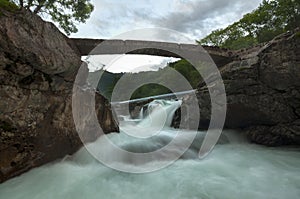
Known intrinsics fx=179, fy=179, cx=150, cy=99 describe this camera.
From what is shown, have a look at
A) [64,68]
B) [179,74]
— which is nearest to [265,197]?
[64,68]

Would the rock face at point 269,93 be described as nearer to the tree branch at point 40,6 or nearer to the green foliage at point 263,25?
the tree branch at point 40,6

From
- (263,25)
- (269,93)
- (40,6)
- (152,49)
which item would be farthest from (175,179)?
(263,25)

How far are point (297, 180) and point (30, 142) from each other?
598 cm

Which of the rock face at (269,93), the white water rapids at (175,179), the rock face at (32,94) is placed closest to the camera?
the white water rapids at (175,179)

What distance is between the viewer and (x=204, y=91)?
820 cm

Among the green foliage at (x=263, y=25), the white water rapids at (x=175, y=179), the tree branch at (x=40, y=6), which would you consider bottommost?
the white water rapids at (x=175, y=179)

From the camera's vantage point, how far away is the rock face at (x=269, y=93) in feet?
19.1

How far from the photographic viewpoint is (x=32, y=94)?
4273 millimetres

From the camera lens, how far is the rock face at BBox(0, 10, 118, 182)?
12.0 ft

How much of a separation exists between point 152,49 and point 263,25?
1563cm

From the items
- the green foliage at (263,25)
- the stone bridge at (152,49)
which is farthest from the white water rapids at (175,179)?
the green foliage at (263,25)

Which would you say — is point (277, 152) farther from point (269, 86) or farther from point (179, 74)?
point (179, 74)

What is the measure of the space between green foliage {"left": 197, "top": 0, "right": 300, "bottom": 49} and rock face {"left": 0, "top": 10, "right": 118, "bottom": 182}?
1998 cm

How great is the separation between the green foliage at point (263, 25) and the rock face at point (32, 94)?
1998 centimetres
